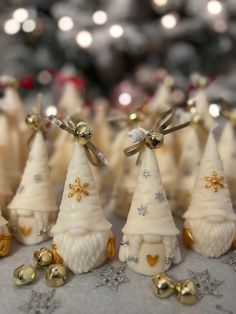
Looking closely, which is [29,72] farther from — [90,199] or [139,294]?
[139,294]

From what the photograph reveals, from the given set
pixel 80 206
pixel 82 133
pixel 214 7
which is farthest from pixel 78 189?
pixel 214 7

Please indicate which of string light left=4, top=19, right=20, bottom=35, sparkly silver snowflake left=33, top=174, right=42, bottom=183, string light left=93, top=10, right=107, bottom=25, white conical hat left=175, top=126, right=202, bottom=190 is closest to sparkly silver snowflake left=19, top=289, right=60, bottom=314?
sparkly silver snowflake left=33, top=174, right=42, bottom=183

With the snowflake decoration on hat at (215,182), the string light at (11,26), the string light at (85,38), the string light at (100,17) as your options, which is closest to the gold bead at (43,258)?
the snowflake decoration on hat at (215,182)

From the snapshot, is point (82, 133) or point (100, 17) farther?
point (100, 17)

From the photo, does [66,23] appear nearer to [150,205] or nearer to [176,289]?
[150,205]

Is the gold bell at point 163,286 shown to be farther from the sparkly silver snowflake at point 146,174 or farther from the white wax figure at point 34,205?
the white wax figure at point 34,205
